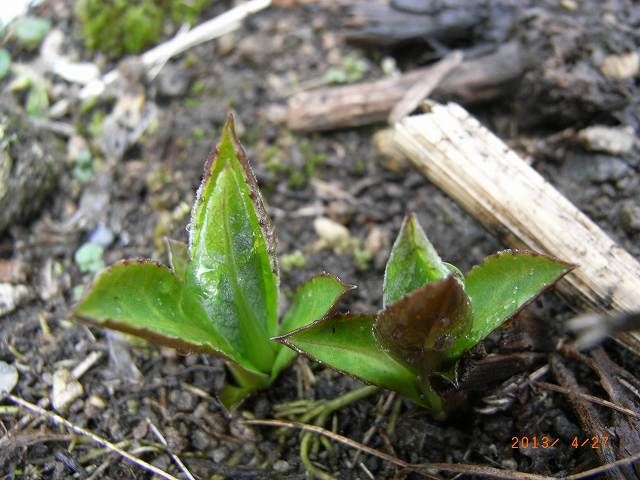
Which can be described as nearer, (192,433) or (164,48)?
(192,433)

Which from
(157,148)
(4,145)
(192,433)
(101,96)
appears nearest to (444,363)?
(192,433)

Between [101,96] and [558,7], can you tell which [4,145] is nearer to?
[101,96]

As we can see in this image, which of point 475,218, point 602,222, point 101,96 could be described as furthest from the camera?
point 101,96

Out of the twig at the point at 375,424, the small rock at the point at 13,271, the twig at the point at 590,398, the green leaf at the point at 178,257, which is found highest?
the green leaf at the point at 178,257

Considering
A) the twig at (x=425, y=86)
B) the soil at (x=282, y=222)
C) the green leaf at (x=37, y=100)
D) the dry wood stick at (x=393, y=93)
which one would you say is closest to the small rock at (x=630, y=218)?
the soil at (x=282, y=222)

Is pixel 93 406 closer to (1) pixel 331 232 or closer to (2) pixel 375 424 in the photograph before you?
(2) pixel 375 424

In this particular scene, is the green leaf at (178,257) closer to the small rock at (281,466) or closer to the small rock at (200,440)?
the small rock at (200,440)
